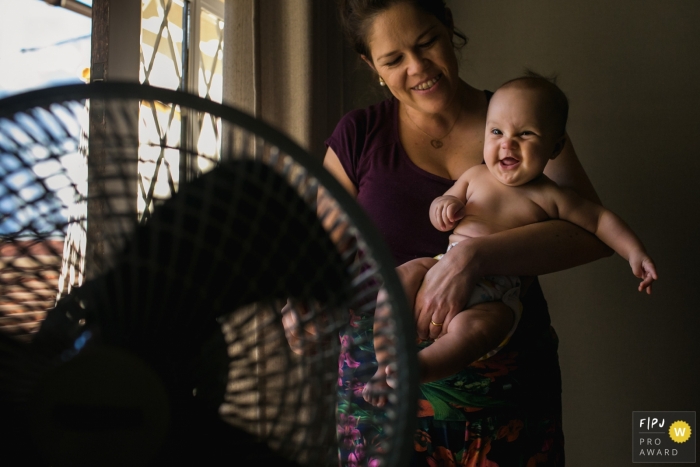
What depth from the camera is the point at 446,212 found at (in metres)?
1.10

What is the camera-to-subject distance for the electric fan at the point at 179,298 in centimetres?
42

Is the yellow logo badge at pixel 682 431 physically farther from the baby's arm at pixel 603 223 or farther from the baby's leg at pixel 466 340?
the baby's leg at pixel 466 340

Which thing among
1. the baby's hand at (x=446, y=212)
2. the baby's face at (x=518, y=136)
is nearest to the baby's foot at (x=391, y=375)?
the baby's hand at (x=446, y=212)

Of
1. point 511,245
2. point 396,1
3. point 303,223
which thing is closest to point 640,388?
point 511,245

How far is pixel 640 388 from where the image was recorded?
6.16 feet

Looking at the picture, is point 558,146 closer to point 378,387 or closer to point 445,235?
point 445,235

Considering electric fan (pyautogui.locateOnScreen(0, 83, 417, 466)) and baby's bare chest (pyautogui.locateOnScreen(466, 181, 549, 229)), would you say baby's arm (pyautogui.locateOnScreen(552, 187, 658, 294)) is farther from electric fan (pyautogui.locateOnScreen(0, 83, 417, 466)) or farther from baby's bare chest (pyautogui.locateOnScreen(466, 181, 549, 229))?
electric fan (pyautogui.locateOnScreen(0, 83, 417, 466))

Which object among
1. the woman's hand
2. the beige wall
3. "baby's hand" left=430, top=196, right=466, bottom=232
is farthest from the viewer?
the beige wall

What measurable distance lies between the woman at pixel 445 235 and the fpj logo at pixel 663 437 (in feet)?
3.08

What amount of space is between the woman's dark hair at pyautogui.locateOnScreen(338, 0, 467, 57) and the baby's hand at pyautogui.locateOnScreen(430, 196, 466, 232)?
375 mm

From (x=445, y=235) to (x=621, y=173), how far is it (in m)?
0.94

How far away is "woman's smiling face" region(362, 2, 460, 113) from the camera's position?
1163 mm

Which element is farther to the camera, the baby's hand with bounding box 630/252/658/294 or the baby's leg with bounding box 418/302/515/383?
the baby's hand with bounding box 630/252/658/294

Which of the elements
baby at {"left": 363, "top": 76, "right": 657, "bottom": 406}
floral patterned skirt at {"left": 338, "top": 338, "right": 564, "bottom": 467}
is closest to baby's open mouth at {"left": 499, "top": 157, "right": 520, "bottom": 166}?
baby at {"left": 363, "top": 76, "right": 657, "bottom": 406}
